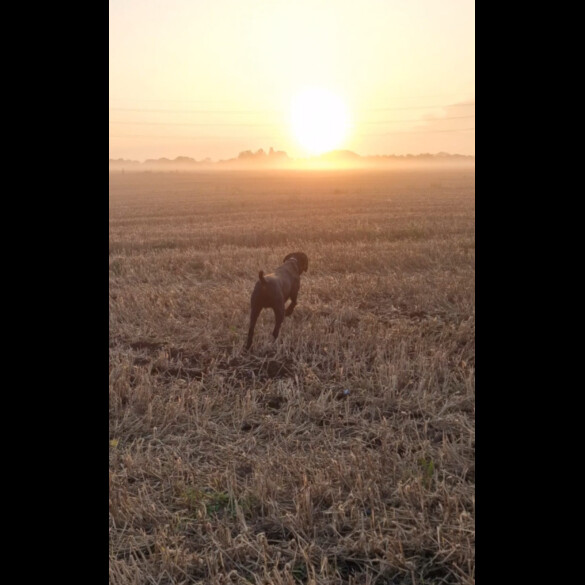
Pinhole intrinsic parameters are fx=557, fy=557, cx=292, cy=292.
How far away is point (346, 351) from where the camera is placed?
6324 mm

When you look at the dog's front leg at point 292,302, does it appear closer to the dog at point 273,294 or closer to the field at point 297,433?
the dog at point 273,294

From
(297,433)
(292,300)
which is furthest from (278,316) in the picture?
(297,433)

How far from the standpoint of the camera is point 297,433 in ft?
14.8

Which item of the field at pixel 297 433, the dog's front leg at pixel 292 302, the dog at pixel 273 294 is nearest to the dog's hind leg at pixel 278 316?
the dog at pixel 273 294

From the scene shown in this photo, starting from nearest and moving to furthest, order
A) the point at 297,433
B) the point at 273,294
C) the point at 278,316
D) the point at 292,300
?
the point at 297,433 < the point at 273,294 < the point at 278,316 < the point at 292,300

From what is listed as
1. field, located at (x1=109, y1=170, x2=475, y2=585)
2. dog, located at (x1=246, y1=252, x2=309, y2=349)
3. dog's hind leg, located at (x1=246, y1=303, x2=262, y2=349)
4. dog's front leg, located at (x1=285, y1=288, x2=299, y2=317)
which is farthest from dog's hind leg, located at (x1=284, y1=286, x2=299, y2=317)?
dog's hind leg, located at (x1=246, y1=303, x2=262, y2=349)

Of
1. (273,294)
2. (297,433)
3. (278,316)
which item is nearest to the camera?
(297,433)

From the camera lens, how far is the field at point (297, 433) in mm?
3012

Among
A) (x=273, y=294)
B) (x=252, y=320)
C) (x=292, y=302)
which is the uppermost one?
(x=273, y=294)

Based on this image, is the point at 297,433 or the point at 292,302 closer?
the point at 297,433

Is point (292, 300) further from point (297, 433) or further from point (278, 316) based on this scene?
point (297, 433)
